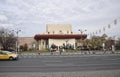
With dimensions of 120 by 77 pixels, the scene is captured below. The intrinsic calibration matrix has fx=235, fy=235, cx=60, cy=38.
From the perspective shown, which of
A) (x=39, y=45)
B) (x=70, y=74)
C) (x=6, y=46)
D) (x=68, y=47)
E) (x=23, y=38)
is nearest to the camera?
(x=70, y=74)

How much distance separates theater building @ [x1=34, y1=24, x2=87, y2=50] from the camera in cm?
10175

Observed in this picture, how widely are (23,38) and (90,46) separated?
194ft

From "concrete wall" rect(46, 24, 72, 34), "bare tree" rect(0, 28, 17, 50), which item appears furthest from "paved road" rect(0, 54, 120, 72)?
"concrete wall" rect(46, 24, 72, 34)

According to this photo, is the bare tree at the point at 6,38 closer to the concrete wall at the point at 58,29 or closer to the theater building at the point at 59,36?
the theater building at the point at 59,36

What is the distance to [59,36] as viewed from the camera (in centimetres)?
10219

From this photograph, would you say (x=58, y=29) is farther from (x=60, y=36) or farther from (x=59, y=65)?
(x=59, y=65)

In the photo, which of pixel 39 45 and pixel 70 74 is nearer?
pixel 70 74

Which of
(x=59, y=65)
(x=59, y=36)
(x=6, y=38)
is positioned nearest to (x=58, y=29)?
(x=59, y=36)

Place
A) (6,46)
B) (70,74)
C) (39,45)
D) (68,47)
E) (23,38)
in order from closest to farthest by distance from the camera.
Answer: (70,74) < (6,46) < (68,47) < (39,45) < (23,38)

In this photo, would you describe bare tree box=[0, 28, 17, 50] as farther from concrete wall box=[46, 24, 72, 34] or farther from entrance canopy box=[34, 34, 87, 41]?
concrete wall box=[46, 24, 72, 34]

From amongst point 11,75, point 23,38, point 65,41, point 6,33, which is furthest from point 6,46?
point 11,75

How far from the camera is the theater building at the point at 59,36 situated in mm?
101750

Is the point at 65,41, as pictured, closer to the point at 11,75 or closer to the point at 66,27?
the point at 66,27

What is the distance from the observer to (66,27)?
103 metres
